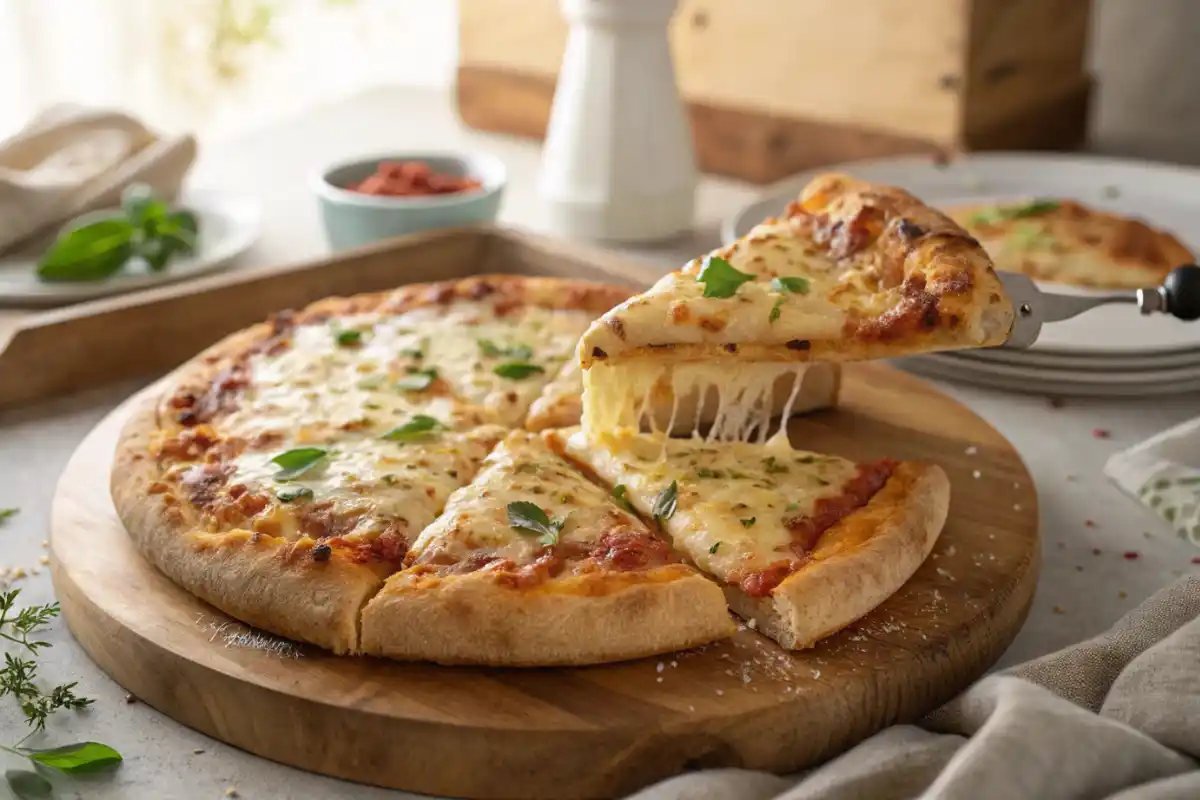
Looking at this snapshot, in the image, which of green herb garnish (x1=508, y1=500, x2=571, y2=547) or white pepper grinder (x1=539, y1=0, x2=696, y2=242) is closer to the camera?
green herb garnish (x1=508, y1=500, x2=571, y2=547)

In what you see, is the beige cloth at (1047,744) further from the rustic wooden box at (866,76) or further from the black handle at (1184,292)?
the rustic wooden box at (866,76)

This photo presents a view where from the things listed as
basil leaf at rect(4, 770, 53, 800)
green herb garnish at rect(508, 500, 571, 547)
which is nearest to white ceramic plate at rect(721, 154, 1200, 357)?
green herb garnish at rect(508, 500, 571, 547)

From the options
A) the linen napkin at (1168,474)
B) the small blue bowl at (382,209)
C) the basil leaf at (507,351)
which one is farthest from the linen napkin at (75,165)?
the linen napkin at (1168,474)

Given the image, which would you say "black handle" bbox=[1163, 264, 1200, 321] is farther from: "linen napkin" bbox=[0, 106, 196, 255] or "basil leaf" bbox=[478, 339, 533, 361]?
"linen napkin" bbox=[0, 106, 196, 255]

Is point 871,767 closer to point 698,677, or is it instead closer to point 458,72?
point 698,677

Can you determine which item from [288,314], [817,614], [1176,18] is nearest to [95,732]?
[817,614]
